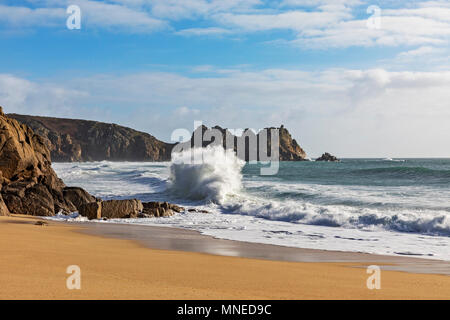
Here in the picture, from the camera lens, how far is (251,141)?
4796 inches

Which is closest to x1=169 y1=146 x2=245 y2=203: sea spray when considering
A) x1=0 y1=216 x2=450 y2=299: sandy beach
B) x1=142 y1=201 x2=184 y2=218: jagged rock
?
x1=142 y1=201 x2=184 y2=218: jagged rock

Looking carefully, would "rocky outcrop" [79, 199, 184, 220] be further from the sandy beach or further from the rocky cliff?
the rocky cliff

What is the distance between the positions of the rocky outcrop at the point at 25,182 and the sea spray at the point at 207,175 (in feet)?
26.1

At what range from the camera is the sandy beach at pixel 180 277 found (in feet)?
15.5

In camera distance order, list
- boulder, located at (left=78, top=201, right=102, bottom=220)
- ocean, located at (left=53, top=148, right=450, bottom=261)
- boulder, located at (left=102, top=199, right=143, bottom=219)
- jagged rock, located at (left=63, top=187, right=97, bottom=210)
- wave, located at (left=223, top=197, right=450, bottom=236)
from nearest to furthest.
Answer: ocean, located at (left=53, top=148, right=450, bottom=261) → wave, located at (left=223, top=197, right=450, bottom=236) → boulder, located at (left=78, top=201, right=102, bottom=220) → boulder, located at (left=102, top=199, right=143, bottom=219) → jagged rock, located at (left=63, top=187, right=97, bottom=210)

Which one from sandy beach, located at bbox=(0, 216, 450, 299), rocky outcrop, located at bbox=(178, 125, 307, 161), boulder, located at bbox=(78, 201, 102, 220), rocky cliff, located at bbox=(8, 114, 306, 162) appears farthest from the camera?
rocky cliff, located at bbox=(8, 114, 306, 162)

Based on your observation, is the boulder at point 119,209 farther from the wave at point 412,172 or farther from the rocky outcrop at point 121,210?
the wave at point 412,172

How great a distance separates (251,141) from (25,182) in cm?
10610

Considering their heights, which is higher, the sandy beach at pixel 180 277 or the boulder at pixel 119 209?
the sandy beach at pixel 180 277

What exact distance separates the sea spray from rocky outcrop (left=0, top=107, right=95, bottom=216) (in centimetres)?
794

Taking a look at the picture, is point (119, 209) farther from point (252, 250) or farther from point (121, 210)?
point (252, 250)

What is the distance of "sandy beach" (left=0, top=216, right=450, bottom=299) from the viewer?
4.72 metres

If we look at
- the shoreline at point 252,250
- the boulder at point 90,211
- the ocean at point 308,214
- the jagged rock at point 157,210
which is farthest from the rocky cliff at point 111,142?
the shoreline at point 252,250

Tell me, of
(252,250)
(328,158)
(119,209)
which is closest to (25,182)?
(119,209)
